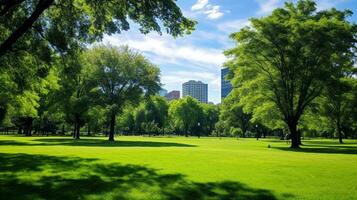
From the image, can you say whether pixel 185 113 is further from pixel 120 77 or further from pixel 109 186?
pixel 109 186

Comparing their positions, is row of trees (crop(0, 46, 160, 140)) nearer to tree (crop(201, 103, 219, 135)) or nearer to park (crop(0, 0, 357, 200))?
park (crop(0, 0, 357, 200))

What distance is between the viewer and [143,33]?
21.3 meters

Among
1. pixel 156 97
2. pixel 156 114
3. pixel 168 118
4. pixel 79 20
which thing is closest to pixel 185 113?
pixel 156 114

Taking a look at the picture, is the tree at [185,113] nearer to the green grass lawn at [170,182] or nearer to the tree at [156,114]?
the tree at [156,114]

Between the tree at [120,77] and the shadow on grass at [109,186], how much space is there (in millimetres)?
42051

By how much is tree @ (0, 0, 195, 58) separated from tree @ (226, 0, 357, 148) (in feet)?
82.6

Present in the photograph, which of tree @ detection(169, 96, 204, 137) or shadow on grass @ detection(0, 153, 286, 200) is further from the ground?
tree @ detection(169, 96, 204, 137)

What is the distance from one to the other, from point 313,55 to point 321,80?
9.64 ft

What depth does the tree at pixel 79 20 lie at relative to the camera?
1889cm

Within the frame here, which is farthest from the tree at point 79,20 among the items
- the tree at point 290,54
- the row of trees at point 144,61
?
the tree at point 290,54

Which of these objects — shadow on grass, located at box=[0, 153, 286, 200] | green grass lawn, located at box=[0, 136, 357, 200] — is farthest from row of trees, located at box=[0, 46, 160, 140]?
shadow on grass, located at box=[0, 153, 286, 200]

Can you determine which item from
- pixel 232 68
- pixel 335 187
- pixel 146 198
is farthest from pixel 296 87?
pixel 146 198

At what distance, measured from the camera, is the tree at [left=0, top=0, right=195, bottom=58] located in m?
18.9

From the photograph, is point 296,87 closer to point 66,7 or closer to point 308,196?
point 66,7
